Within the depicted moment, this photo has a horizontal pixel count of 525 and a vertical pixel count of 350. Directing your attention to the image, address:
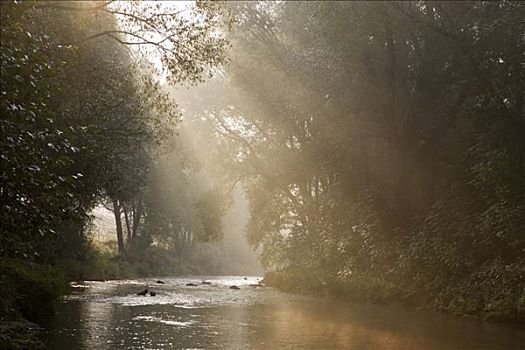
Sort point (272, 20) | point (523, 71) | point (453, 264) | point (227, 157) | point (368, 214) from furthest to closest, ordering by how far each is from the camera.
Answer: point (227, 157), point (272, 20), point (368, 214), point (523, 71), point (453, 264)

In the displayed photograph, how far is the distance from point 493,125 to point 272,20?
18.0 m

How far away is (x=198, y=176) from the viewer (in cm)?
7706

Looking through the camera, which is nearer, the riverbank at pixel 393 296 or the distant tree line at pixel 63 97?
the distant tree line at pixel 63 97

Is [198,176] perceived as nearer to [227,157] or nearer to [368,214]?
[227,157]

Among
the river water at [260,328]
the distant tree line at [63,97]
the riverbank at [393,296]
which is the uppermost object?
the distant tree line at [63,97]

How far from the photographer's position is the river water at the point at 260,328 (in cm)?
1363

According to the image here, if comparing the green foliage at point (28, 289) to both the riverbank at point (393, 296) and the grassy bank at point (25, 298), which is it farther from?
the riverbank at point (393, 296)

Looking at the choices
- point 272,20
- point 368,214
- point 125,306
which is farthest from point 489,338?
point 272,20

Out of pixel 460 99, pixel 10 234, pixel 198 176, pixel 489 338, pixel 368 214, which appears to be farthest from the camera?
pixel 198 176

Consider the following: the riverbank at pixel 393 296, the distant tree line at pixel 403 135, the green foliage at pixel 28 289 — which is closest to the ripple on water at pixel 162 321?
the green foliage at pixel 28 289

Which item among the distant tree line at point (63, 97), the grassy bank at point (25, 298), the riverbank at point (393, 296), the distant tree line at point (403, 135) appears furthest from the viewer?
the distant tree line at point (403, 135)

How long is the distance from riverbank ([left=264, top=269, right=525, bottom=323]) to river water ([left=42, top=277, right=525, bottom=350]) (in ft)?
2.61

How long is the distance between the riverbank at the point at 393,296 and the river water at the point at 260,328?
0.80 metres

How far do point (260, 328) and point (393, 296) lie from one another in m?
10.3
